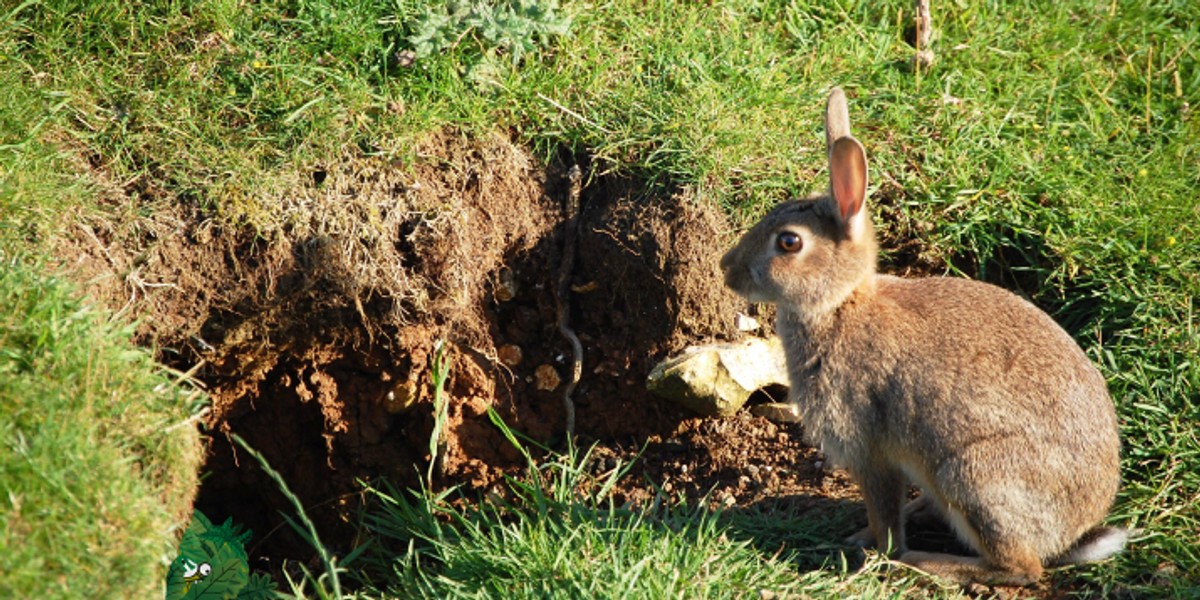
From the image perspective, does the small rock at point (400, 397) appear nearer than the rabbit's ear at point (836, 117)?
No

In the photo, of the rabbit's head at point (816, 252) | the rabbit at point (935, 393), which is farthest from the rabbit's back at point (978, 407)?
the rabbit's head at point (816, 252)

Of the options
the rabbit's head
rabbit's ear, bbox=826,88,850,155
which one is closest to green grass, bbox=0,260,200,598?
the rabbit's head

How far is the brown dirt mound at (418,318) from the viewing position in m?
4.88

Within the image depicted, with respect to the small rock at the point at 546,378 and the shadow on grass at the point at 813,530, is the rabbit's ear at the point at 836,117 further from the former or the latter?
the small rock at the point at 546,378

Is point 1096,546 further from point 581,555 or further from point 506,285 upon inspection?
point 506,285

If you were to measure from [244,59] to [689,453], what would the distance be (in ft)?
8.01

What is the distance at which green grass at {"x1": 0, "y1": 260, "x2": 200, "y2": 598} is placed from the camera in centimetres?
339

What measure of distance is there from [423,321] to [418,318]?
0.03m

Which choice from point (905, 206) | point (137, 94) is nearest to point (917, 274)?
point (905, 206)

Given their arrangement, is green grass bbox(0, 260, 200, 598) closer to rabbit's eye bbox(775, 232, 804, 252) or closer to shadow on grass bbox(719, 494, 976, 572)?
shadow on grass bbox(719, 494, 976, 572)

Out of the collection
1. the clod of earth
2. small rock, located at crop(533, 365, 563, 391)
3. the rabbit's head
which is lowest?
small rock, located at crop(533, 365, 563, 391)

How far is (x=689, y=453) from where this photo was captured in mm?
5258

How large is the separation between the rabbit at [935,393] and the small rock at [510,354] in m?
1.18

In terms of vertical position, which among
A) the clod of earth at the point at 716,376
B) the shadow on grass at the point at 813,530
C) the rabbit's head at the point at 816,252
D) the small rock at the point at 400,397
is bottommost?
the small rock at the point at 400,397
